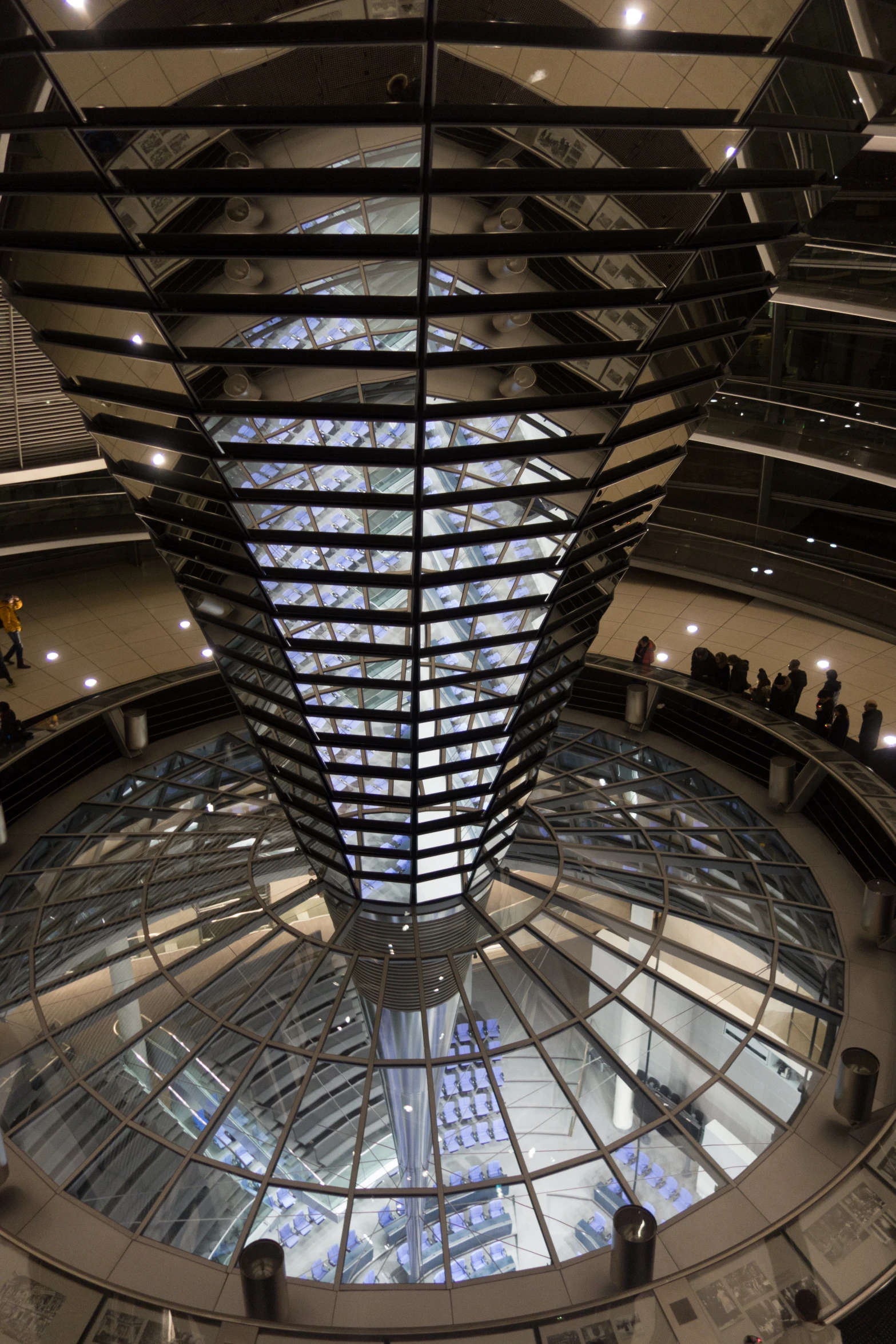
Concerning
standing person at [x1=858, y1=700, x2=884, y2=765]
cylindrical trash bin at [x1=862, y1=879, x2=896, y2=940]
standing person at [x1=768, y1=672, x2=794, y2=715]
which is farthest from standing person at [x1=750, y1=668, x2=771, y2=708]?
cylindrical trash bin at [x1=862, y1=879, x2=896, y2=940]

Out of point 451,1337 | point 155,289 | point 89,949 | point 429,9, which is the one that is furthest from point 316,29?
point 89,949

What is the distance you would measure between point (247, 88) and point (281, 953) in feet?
37.6

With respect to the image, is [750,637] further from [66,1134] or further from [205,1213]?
[66,1134]

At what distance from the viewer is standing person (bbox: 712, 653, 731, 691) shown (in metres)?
21.3

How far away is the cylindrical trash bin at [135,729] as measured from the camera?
2089cm

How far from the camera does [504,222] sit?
8.86 metres

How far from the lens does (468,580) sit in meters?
12.0

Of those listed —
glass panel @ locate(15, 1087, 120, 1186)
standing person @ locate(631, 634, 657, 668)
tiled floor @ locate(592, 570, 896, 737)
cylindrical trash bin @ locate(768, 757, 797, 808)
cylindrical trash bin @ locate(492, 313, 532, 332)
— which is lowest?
glass panel @ locate(15, 1087, 120, 1186)

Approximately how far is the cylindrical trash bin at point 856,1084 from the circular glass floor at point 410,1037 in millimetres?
832

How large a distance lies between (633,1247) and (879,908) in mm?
6897

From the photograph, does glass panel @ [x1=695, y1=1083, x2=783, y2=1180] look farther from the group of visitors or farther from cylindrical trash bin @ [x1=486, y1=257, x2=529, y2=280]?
cylindrical trash bin @ [x1=486, y1=257, x2=529, y2=280]

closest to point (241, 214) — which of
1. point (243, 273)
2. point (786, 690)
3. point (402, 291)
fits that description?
point (243, 273)

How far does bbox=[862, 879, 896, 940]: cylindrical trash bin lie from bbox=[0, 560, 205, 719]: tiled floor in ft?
48.1

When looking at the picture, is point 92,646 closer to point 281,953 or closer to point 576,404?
point 281,953
